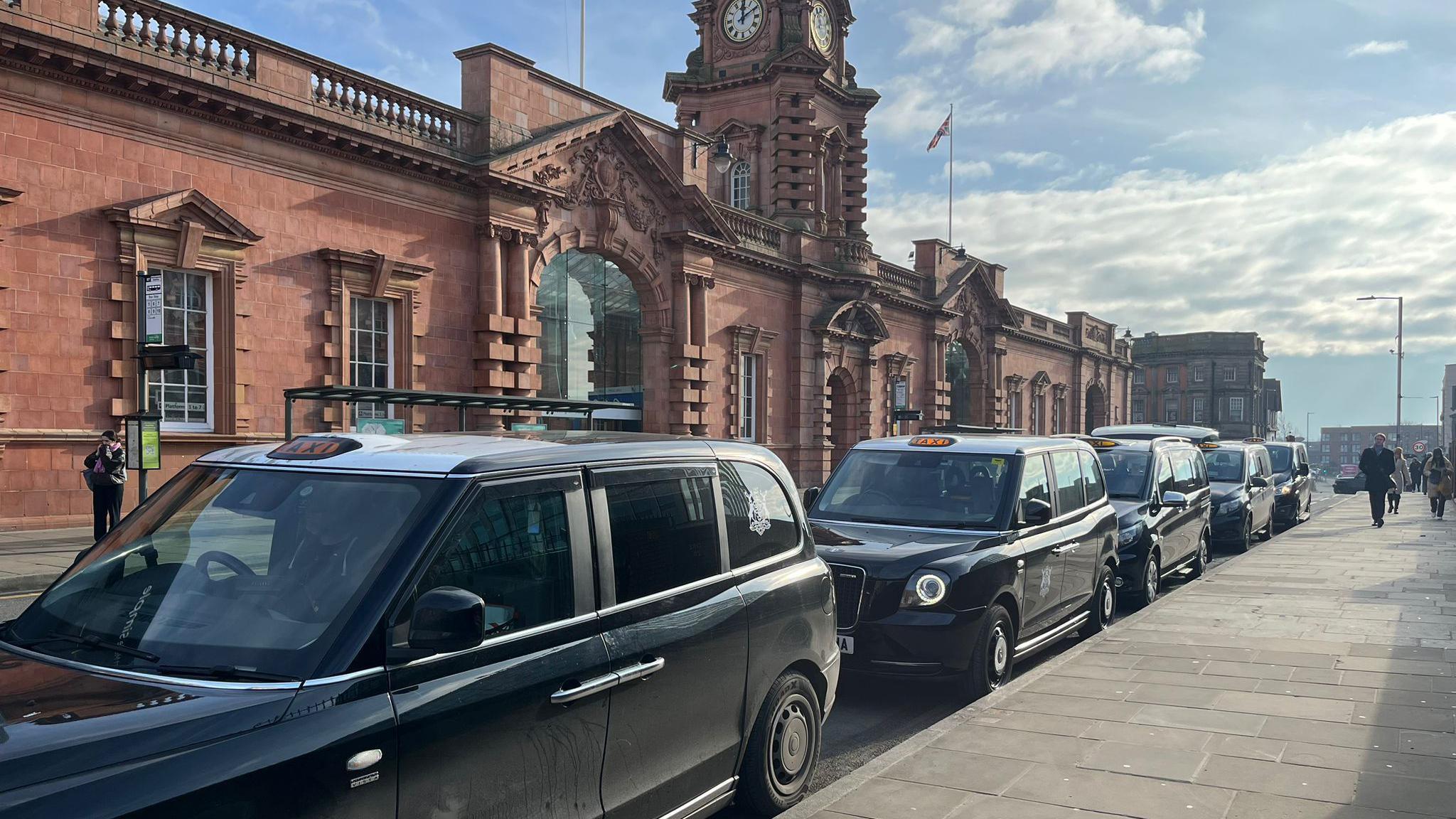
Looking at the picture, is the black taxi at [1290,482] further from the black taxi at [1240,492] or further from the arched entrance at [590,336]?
the arched entrance at [590,336]

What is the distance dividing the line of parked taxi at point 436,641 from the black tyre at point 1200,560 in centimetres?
1053

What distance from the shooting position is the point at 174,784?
2.54 meters

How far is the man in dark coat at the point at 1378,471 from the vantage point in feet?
71.3

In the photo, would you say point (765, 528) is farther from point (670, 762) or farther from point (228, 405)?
point (228, 405)

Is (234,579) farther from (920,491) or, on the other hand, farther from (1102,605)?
(1102,605)

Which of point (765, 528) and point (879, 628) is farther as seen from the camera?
point (879, 628)

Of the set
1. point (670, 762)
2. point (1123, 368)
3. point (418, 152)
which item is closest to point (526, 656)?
point (670, 762)

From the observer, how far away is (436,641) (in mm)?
3107

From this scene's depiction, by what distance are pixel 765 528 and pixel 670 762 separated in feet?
4.44

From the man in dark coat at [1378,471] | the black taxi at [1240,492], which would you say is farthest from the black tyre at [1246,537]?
the man in dark coat at [1378,471]

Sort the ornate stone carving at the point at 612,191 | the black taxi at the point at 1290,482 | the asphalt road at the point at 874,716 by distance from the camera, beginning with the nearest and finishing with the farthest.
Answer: the asphalt road at the point at 874,716 → the black taxi at the point at 1290,482 → the ornate stone carving at the point at 612,191

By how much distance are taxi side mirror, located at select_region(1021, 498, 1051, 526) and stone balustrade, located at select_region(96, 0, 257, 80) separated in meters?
14.9

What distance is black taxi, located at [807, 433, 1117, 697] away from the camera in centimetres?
718

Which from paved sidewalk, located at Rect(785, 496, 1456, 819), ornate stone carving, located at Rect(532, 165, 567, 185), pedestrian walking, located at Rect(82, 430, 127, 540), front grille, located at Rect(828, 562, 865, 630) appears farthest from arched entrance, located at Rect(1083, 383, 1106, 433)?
front grille, located at Rect(828, 562, 865, 630)
